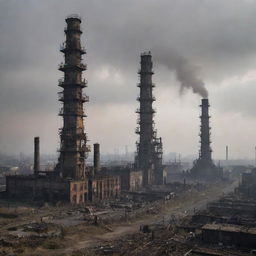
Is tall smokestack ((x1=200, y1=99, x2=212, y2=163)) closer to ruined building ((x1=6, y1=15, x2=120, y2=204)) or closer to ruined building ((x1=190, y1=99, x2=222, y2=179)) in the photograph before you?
ruined building ((x1=190, y1=99, x2=222, y2=179))

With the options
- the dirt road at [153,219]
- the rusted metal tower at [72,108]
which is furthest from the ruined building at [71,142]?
Result: the dirt road at [153,219]

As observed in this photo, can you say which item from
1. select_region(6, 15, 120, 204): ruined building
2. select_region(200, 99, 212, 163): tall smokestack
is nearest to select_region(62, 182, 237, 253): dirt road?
select_region(6, 15, 120, 204): ruined building

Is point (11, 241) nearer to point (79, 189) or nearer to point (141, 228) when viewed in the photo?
point (141, 228)

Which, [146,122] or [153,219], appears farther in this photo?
[146,122]

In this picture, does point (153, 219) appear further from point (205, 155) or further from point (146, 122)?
point (205, 155)

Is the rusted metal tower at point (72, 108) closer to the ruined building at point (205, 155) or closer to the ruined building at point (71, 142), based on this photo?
the ruined building at point (71, 142)

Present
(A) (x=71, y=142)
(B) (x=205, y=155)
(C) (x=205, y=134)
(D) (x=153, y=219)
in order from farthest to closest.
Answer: (B) (x=205, y=155), (C) (x=205, y=134), (A) (x=71, y=142), (D) (x=153, y=219)

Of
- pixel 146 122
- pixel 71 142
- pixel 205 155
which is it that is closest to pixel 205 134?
pixel 205 155
